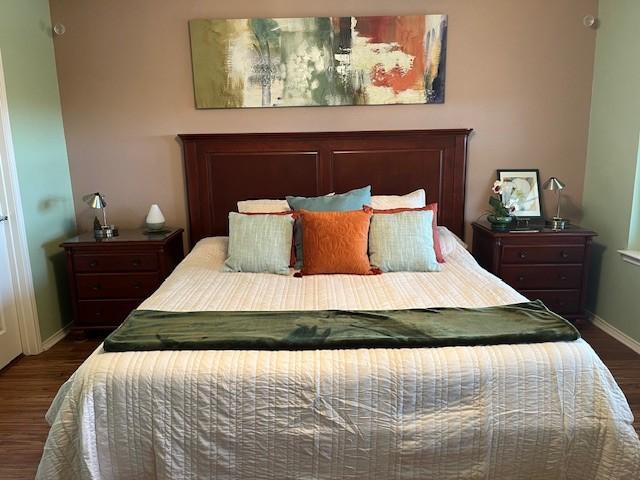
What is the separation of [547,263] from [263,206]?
1.93m

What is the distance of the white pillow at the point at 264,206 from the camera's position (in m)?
3.16

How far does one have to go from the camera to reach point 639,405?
241 centimetres

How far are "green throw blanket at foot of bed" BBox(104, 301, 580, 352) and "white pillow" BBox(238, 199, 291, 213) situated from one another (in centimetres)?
124

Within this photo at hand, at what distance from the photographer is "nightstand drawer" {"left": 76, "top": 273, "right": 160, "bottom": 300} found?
3225mm

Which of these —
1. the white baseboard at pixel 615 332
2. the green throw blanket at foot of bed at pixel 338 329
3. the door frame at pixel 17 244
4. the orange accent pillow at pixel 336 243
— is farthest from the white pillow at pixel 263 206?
the white baseboard at pixel 615 332

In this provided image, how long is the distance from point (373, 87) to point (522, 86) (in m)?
1.05

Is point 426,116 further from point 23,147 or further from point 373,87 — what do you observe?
point 23,147

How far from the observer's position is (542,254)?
3.21m

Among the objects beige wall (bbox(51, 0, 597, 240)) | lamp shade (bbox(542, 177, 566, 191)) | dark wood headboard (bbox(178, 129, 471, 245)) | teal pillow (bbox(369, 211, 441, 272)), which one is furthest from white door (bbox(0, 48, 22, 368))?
lamp shade (bbox(542, 177, 566, 191))

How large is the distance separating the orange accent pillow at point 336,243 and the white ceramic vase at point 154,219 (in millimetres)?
1196

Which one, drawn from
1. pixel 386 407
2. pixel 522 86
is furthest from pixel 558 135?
pixel 386 407

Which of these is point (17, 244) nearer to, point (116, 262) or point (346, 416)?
point (116, 262)

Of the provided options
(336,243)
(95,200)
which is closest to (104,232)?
(95,200)

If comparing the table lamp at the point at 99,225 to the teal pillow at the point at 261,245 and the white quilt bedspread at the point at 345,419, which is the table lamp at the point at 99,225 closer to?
the teal pillow at the point at 261,245
